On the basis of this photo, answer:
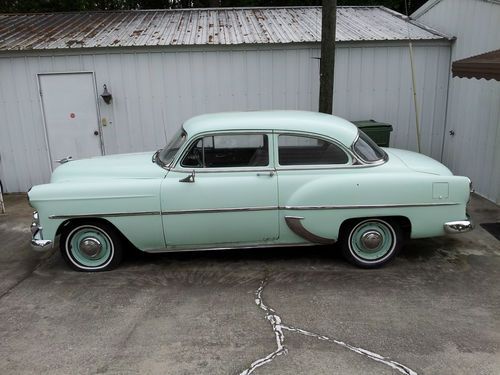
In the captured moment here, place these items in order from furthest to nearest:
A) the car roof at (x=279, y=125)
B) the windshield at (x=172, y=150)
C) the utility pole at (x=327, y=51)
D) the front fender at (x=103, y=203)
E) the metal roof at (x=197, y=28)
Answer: the metal roof at (x=197, y=28), the utility pole at (x=327, y=51), the windshield at (x=172, y=150), the car roof at (x=279, y=125), the front fender at (x=103, y=203)

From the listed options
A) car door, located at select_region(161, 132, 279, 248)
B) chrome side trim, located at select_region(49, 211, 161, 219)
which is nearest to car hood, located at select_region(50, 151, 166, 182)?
car door, located at select_region(161, 132, 279, 248)

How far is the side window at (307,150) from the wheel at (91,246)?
206 centimetres

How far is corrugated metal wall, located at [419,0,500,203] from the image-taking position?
6.81 meters

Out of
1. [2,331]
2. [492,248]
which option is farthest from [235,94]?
[2,331]

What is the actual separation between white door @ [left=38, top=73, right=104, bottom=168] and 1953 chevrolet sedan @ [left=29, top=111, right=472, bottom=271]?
3.65 metres

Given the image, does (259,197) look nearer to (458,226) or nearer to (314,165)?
(314,165)

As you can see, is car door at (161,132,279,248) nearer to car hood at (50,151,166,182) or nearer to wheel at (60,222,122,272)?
car hood at (50,151,166,182)

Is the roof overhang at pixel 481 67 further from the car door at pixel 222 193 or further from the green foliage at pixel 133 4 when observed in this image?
the green foliage at pixel 133 4

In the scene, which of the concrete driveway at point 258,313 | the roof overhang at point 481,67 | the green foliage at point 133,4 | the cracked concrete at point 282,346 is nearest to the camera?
the cracked concrete at point 282,346

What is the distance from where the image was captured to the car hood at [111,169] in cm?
480

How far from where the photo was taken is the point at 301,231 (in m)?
4.74

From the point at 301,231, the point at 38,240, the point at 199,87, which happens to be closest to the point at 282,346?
the point at 301,231

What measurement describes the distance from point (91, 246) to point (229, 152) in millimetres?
1823

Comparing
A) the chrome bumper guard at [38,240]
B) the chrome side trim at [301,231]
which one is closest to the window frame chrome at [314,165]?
the chrome side trim at [301,231]
